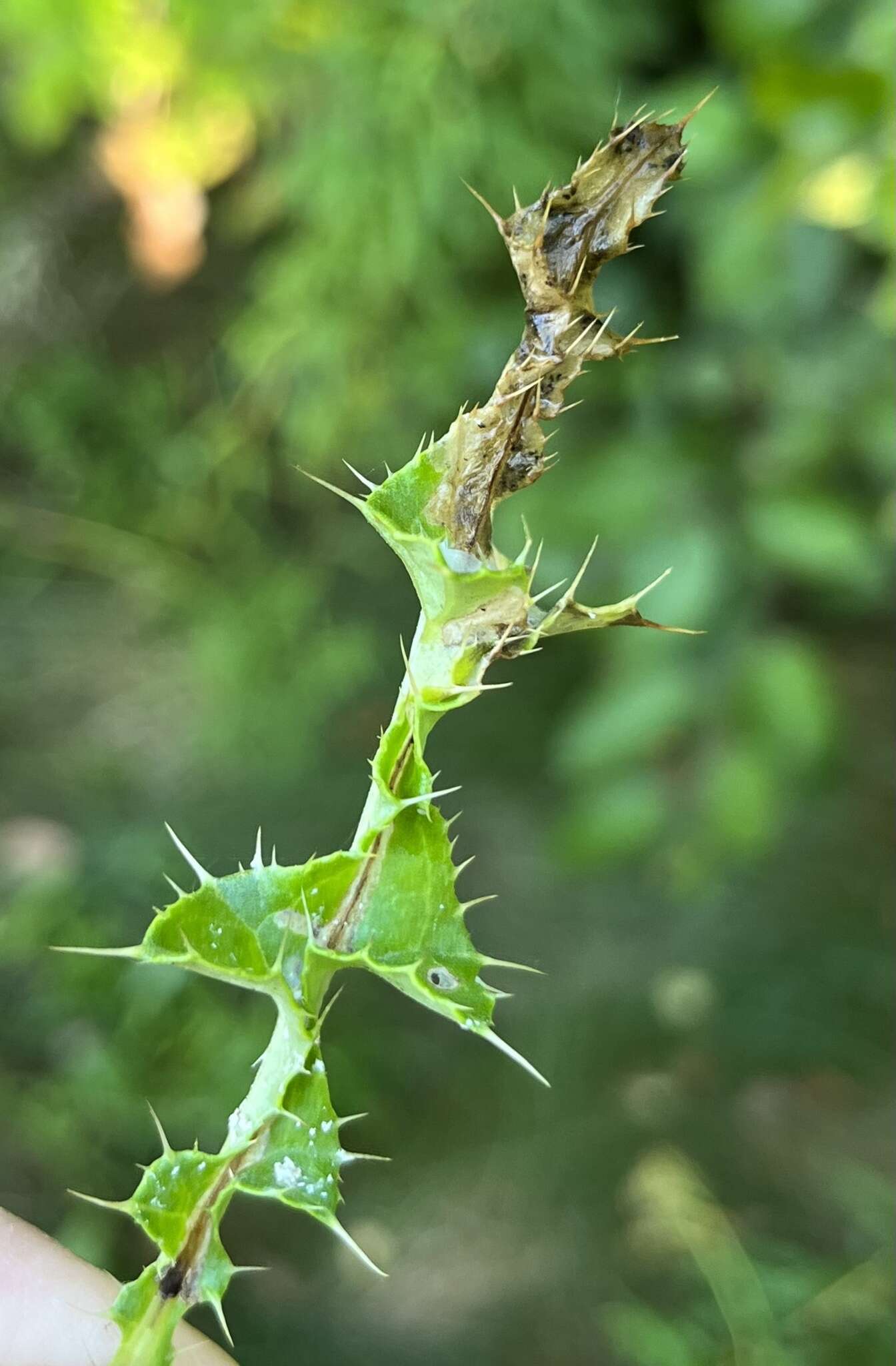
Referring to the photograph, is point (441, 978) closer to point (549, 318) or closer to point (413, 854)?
point (413, 854)

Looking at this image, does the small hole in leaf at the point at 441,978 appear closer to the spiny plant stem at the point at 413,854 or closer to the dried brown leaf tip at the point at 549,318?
the spiny plant stem at the point at 413,854

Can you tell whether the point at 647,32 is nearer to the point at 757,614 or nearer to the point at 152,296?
A: the point at 757,614

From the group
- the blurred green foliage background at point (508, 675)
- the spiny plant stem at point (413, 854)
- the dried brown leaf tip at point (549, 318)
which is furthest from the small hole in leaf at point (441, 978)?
the blurred green foliage background at point (508, 675)

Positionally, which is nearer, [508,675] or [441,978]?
[441,978]

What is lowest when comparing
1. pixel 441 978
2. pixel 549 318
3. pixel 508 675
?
pixel 508 675

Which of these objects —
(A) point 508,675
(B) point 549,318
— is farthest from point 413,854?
(A) point 508,675

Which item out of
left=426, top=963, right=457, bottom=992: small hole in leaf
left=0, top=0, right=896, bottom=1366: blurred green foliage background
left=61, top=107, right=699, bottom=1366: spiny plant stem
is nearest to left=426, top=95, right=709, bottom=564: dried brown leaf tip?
left=61, top=107, right=699, bottom=1366: spiny plant stem

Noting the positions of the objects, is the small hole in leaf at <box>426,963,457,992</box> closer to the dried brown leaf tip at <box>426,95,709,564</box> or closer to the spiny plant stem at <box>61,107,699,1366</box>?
the spiny plant stem at <box>61,107,699,1366</box>
